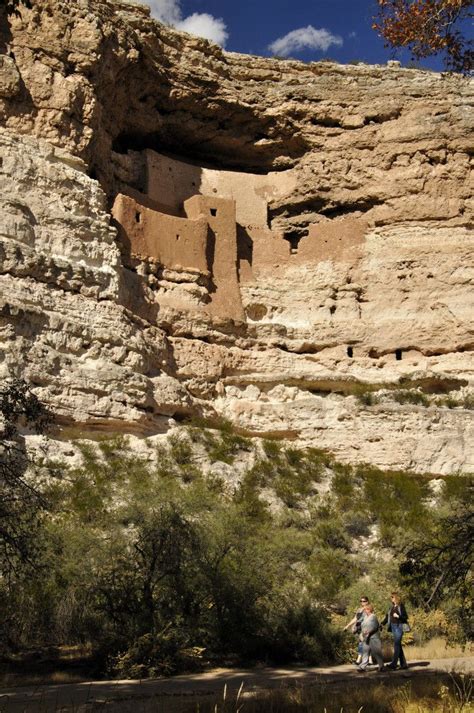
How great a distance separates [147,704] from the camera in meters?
6.84

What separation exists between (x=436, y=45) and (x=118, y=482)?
10.4m

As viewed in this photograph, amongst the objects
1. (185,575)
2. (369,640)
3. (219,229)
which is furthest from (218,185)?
(369,640)

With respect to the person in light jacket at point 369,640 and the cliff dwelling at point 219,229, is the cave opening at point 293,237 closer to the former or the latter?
the cliff dwelling at point 219,229

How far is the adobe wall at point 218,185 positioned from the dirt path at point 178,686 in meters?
15.4

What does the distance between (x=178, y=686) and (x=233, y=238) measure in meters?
15.4

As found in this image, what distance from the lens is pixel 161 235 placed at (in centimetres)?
2100

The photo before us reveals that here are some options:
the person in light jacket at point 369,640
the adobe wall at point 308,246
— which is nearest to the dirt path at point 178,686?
the person in light jacket at point 369,640

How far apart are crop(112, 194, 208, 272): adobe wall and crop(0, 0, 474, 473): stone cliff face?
6 cm

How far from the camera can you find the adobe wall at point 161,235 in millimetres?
20438

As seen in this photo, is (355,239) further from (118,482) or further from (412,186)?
(118,482)

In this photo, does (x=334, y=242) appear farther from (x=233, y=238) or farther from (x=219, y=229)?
(x=219, y=229)

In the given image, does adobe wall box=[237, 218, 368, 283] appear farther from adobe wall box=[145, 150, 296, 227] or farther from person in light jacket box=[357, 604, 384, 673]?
person in light jacket box=[357, 604, 384, 673]

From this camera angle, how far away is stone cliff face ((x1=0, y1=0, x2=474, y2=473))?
1808 cm

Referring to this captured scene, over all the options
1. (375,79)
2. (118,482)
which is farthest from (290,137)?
(118,482)
